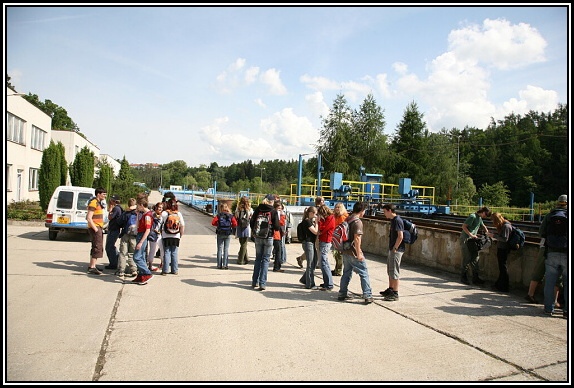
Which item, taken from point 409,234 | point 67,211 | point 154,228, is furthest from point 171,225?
point 67,211

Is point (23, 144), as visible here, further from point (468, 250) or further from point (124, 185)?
point (468, 250)

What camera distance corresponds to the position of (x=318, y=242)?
818 centimetres

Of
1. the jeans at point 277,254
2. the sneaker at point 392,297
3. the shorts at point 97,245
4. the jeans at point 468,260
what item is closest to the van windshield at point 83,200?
the shorts at point 97,245

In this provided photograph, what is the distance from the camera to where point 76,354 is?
14.3ft

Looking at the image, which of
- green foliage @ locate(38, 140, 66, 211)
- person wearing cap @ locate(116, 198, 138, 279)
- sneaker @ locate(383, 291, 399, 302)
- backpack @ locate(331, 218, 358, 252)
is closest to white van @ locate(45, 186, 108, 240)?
person wearing cap @ locate(116, 198, 138, 279)

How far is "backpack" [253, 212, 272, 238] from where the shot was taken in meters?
7.57

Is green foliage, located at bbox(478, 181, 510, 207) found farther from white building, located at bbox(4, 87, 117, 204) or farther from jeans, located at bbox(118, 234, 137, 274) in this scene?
jeans, located at bbox(118, 234, 137, 274)

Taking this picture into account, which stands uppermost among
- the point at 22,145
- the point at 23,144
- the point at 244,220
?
the point at 23,144

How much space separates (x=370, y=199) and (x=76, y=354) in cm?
2278

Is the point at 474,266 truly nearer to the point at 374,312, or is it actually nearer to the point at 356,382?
the point at 374,312

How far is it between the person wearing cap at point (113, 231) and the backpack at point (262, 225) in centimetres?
307

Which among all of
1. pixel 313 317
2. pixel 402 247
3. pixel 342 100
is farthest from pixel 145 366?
pixel 342 100

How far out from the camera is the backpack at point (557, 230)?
20.1 feet

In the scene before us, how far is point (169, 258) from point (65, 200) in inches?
287
